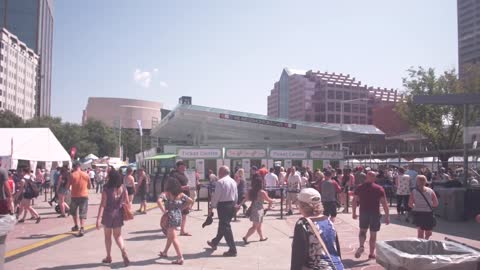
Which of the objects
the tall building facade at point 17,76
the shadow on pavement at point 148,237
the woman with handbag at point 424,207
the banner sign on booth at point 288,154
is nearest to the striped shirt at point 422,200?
the woman with handbag at point 424,207

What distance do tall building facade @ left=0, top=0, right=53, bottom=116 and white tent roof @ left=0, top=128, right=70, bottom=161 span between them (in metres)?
127

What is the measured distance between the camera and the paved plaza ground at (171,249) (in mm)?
8430

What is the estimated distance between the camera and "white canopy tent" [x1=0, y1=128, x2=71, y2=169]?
2008 centimetres

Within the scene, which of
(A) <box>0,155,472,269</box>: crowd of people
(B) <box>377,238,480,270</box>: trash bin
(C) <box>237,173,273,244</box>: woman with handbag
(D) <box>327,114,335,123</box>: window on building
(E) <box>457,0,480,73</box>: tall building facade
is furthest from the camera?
(D) <box>327,114,335,123</box>: window on building

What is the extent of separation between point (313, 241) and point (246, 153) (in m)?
19.9

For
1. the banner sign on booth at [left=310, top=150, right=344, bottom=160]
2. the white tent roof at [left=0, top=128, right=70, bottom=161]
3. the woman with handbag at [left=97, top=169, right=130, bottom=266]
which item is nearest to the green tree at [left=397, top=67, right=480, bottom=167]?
the banner sign on booth at [left=310, top=150, right=344, bottom=160]

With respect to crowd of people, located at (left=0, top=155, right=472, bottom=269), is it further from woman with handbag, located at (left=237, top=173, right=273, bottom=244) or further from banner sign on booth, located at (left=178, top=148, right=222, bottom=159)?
banner sign on booth, located at (left=178, top=148, right=222, bottom=159)

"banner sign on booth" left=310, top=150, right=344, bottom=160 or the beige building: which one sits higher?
the beige building

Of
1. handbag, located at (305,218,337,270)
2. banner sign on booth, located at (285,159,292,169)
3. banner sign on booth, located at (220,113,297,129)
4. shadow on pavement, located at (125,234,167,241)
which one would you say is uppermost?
banner sign on booth, located at (220,113,297,129)

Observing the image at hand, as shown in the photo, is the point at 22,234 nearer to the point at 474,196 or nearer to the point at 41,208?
the point at 41,208

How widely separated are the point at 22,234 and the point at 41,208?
7.49 meters

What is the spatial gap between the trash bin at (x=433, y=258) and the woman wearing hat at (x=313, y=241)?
1015 millimetres

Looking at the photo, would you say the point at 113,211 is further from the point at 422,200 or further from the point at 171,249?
the point at 422,200

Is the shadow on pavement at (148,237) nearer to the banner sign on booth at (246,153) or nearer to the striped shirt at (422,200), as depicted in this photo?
the striped shirt at (422,200)
